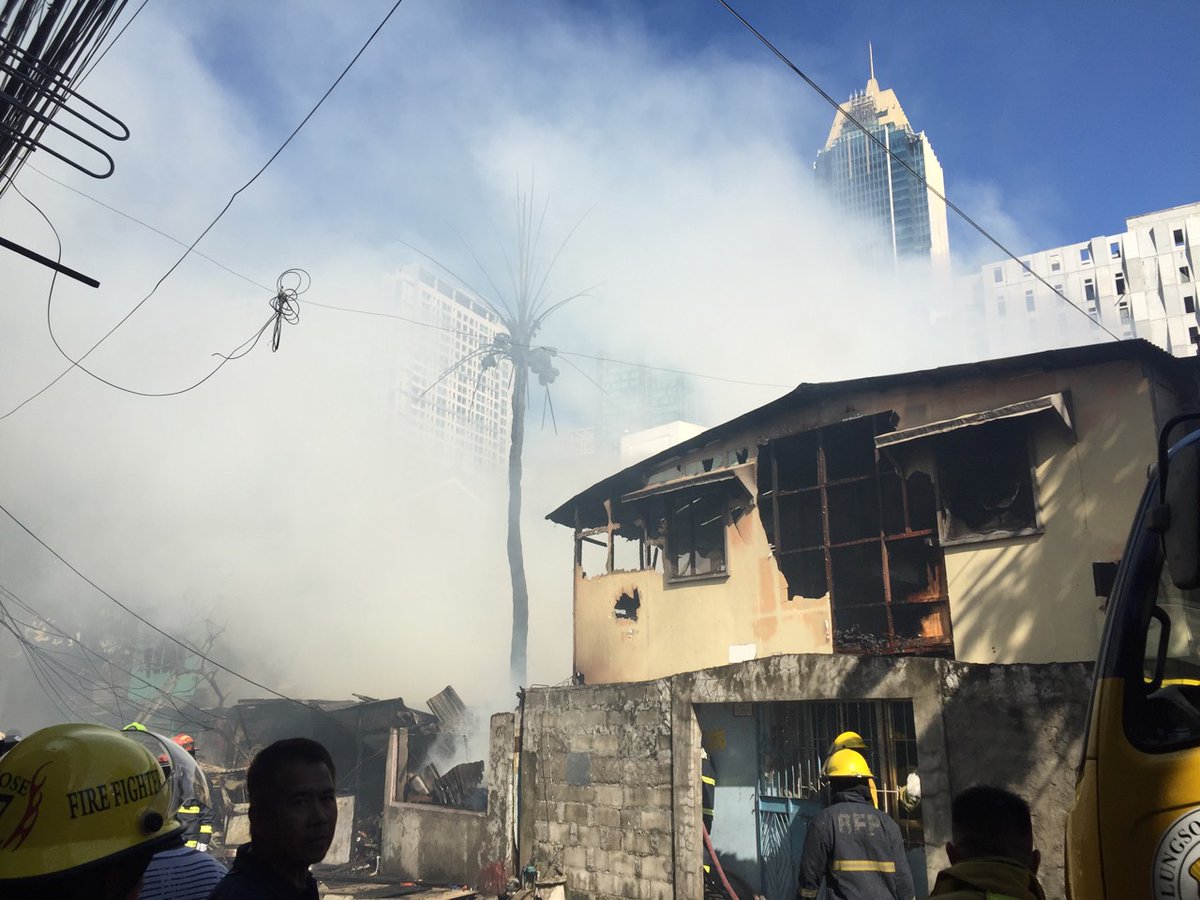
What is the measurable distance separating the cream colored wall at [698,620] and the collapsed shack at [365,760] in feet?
13.1

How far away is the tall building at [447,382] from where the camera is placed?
223 feet

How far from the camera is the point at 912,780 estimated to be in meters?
8.09

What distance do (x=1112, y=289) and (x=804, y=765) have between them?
67.8 meters

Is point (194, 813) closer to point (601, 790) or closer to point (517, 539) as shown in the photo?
point (601, 790)

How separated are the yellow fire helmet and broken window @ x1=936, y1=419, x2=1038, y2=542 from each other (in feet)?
38.8

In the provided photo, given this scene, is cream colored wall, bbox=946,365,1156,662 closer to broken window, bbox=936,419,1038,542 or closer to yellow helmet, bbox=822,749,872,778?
broken window, bbox=936,419,1038,542

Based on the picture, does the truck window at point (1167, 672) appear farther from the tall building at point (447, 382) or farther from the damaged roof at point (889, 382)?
the tall building at point (447, 382)

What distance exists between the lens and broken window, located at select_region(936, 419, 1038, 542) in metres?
11.8

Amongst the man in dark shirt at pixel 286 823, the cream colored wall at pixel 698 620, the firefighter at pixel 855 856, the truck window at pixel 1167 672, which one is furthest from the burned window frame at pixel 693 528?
the man in dark shirt at pixel 286 823

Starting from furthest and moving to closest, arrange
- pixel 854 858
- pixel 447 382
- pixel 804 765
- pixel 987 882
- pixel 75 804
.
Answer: pixel 447 382 < pixel 804 765 < pixel 854 858 < pixel 987 882 < pixel 75 804

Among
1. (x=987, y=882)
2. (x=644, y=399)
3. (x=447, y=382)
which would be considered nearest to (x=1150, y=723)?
(x=987, y=882)

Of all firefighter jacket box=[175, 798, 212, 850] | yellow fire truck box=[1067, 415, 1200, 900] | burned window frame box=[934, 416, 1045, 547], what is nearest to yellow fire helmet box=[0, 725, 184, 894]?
firefighter jacket box=[175, 798, 212, 850]

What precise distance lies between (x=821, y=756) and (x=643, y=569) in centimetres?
782

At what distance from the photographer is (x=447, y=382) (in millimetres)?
79938
